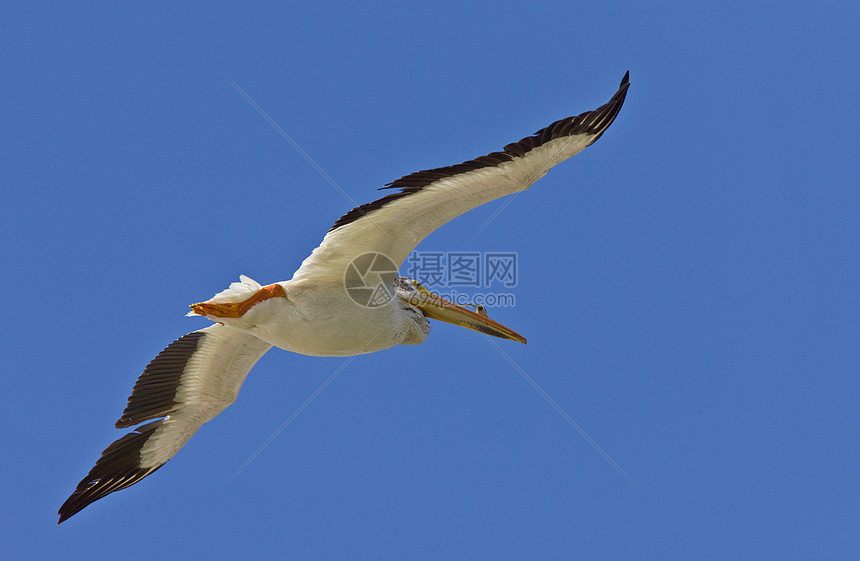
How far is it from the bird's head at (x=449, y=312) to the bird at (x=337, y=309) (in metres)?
0.01

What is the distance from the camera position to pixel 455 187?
6.91 meters

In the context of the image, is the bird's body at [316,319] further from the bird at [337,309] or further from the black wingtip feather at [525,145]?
the black wingtip feather at [525,145]

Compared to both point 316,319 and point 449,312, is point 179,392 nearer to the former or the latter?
point 316,319

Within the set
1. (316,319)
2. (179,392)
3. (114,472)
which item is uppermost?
(179,392)

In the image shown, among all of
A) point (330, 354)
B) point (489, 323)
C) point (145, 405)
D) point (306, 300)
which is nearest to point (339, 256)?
point (306, 300)

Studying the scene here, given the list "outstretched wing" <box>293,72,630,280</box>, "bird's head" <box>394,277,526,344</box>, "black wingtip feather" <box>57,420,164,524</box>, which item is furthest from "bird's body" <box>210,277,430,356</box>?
"black wingtip feather" <box>57,420,164,524</box>

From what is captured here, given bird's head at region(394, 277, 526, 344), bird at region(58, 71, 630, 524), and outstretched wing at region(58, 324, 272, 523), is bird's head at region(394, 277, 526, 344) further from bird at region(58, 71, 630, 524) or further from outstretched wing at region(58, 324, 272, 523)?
outstretched wing at region(58, 324, 272, 523)

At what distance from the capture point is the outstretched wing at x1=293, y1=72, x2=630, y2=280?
22.2ft

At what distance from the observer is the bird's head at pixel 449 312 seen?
28.6 feet

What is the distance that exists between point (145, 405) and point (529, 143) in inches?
183

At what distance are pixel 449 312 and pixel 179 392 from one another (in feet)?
9.07

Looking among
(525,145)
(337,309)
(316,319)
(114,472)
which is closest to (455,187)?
(525,145)

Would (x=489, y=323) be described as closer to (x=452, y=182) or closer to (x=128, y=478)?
(x=452, y=182)

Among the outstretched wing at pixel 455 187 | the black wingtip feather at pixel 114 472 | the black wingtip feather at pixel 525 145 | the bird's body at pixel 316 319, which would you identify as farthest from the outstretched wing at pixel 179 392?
the black wingtip feather at pixel 525 145
